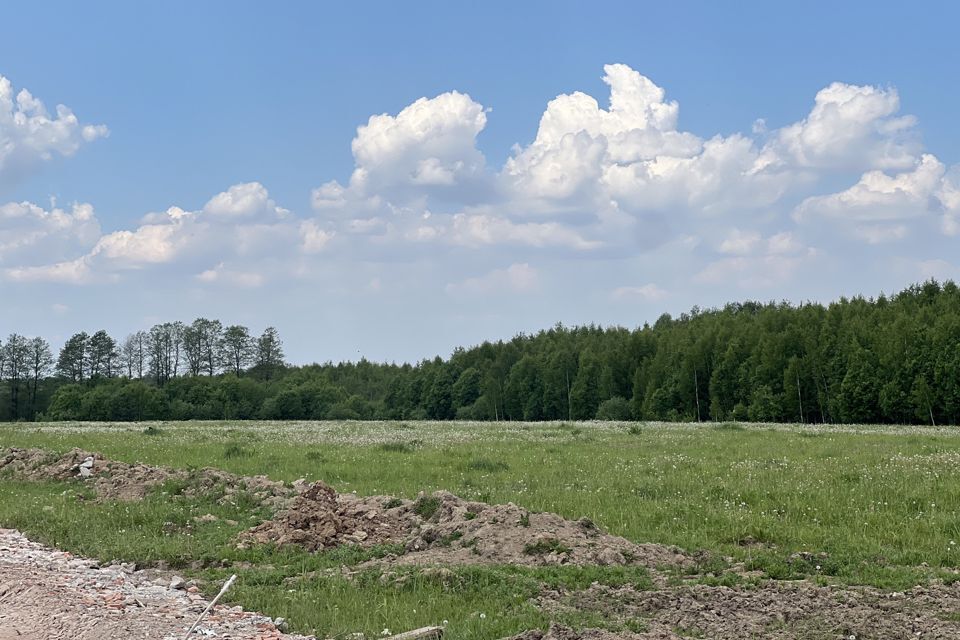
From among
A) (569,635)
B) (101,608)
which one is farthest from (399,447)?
(569,635)

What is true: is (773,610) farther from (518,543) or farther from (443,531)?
(443,531)

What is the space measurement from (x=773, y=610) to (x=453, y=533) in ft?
19.2

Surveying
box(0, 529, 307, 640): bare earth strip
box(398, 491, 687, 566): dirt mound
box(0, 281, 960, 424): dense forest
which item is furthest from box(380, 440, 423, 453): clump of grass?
box(0, 281, 960, 424): dense forest

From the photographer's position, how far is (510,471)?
23.2 meters

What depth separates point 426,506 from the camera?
1574 centimetres

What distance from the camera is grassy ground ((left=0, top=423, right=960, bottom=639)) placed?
34.8ft

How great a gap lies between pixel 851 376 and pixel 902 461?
59585 mm

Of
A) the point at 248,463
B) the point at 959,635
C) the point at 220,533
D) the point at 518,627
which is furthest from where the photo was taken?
the point at 248,463

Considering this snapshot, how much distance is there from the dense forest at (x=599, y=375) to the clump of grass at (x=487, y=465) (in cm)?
5878

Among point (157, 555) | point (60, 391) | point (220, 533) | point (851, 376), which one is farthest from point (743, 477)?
point (60, 391)

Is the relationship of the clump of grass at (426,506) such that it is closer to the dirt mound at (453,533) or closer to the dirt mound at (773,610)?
the dirt mound at (453,533)

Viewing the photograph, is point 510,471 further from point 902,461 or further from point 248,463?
point 902,461

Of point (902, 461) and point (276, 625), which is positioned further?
point (902, 461)

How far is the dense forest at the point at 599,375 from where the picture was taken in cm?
7619
